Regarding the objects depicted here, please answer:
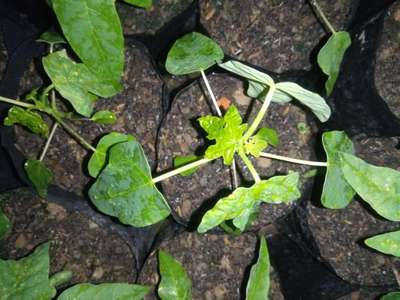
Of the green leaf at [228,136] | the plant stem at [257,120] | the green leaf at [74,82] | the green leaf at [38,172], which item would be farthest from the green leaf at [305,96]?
the green leaf at [38,172]

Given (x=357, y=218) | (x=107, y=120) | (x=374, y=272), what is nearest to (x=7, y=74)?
(x=107, y=120)

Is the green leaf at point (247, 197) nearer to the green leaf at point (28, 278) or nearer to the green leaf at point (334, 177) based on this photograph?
the green leaf at point (334, 177)

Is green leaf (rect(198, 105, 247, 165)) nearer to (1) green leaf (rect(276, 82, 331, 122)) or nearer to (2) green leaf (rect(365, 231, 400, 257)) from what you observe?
(1) green leaf (rect(276, 82, 331, 122))

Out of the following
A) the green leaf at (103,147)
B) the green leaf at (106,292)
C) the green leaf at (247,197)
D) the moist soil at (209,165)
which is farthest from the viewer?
the moist soil at (209,165)

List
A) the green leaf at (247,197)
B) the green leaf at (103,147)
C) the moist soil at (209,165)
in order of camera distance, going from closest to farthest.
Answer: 1. the green leaf at (247,197)
2. the green leaf at (103,147)
3. the moist soil at (209,165)

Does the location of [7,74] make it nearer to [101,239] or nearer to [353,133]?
[101,239]

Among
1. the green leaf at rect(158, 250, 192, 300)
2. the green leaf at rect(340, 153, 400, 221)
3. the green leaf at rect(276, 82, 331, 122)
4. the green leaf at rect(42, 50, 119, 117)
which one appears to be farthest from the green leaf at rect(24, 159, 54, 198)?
the green leaf at rect(340, 153, 400, 221)

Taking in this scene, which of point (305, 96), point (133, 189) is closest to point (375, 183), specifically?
point (305, 96)

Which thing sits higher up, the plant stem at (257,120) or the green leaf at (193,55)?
the green leaf at (193,55)
